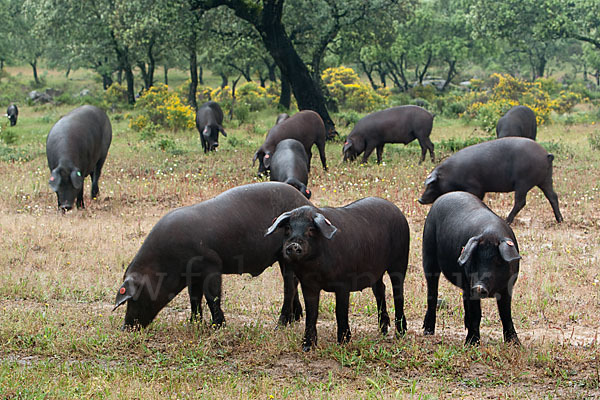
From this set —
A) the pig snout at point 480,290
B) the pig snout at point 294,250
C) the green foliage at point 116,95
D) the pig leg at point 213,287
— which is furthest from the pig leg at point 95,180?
the green foliage at point 116,95

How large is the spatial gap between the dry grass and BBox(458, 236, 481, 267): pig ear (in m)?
0.83

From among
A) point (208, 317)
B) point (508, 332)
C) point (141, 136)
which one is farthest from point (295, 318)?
point (141, 136)

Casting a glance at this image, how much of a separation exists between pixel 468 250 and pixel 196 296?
2768mm

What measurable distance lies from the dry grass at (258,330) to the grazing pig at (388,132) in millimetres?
3997

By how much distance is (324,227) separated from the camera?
559cm

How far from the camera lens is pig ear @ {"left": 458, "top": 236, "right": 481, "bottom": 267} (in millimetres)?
5656

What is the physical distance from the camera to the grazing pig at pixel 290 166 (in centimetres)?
1191

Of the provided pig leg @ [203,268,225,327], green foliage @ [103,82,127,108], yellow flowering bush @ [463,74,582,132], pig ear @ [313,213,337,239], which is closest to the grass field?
pig leg @ [203,268,225,327]

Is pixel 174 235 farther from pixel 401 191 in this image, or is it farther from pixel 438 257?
pixel 401 191

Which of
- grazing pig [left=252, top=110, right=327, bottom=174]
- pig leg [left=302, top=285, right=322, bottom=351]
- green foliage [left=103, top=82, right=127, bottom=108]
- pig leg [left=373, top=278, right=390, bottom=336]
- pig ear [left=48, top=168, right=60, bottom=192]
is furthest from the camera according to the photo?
green foliage [left=103, top=82, right=127, bottom=108]

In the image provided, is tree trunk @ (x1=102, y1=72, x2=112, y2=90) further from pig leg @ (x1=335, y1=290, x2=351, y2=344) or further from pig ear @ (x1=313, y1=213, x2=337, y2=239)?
pig ear @ (x1=313, y1=213, x2=337, y2=239)

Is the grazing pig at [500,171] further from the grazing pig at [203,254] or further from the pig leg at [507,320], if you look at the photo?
the pig leg at [507,320]

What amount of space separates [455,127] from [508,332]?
20.4 m

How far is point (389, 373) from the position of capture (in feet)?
18.2
